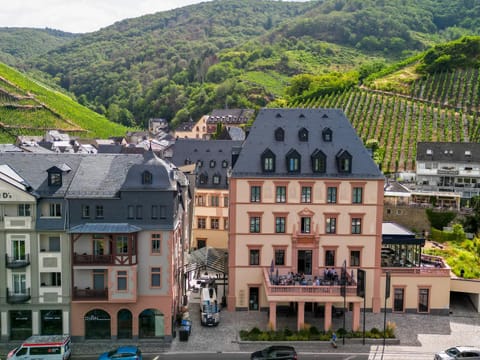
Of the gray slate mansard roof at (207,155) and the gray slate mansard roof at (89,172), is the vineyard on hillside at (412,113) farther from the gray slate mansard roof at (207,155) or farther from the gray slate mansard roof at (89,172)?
the gray slate mansard roof at (89,172)

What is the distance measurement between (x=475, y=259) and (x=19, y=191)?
4951 centimetres

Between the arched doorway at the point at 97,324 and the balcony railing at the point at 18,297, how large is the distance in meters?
4.82

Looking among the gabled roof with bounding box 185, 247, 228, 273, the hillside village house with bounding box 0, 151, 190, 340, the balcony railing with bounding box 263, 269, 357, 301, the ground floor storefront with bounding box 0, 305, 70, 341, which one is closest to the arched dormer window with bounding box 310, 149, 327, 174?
the balcony railing with bounding box 263, 269, 357, 301

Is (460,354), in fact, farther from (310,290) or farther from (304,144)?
(304,144)

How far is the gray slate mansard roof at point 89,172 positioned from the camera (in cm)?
4375

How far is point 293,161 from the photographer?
51.4 metres

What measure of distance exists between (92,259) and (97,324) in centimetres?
546

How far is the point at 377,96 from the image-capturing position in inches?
5861

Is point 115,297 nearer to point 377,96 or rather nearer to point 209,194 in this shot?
point 209,194

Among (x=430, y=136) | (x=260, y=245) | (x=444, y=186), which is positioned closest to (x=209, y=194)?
(x=260, y=245)

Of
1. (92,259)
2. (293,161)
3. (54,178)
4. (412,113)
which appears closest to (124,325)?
(92,259)

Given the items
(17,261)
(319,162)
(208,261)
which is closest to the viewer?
(17,261)

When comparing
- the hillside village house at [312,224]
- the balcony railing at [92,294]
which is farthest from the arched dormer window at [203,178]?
the balcony railing at [92,294]

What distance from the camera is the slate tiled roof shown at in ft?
308
